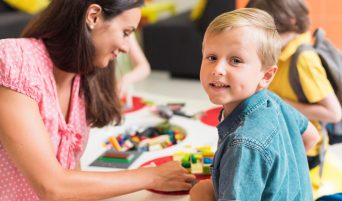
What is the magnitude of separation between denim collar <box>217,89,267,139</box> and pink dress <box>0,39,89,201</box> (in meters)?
0.44

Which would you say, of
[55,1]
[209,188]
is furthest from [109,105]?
[209,188]

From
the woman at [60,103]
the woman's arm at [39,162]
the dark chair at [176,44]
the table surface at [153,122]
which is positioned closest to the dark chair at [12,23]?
the dark chair at [176,44]

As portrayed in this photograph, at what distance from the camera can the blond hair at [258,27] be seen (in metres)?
0.89

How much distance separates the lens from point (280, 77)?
1501 mm

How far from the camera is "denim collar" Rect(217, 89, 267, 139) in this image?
0.90 metres

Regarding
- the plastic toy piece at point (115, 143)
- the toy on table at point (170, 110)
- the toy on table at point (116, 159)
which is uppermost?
the toy on table at point (116, 159)

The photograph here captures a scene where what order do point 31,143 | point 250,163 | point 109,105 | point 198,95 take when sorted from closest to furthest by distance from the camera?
point 250,163, point 31,143, point 109,105, point 198,95

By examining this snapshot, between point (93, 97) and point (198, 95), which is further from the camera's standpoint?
point (198, 95)

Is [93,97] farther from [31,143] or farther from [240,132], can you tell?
[240,132]

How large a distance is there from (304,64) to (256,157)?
690 mm

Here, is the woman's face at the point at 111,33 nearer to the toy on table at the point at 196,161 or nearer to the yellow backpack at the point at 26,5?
the toy on table at the point at 196,161

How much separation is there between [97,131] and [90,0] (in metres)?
0.58

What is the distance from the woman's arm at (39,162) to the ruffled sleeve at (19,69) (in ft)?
0.06

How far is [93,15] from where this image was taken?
3.70ft
